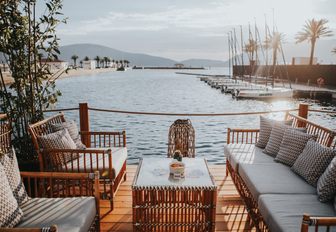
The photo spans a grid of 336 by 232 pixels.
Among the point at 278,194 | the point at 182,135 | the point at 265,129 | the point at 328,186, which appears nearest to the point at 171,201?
the point at 278,194

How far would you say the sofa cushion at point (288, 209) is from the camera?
6.92ft

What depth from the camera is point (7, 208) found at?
1.97 metres

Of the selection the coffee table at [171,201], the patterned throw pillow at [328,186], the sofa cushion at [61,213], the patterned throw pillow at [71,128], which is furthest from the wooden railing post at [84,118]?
the patterned throw pillow at [328,186]

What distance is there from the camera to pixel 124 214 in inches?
127

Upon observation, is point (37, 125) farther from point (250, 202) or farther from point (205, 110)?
point (205, 110)

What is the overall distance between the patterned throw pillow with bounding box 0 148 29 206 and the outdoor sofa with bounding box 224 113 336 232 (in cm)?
213

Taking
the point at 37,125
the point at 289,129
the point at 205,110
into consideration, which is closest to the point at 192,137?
the point at 289,129

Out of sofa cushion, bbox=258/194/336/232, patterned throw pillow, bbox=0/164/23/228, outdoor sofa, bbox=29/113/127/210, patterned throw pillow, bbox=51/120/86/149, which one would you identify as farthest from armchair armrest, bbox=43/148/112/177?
sofa cushion, bbox=258/194/336/232

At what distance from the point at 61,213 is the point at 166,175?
1100 mm

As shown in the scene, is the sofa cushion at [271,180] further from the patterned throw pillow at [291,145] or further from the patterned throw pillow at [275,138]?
the patterned throw pillow at [275,138]

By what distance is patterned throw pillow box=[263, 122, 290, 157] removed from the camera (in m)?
3.69

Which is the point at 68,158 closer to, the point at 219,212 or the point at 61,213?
the point at 61,213

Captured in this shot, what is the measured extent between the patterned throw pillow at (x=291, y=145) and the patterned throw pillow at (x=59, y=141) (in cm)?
260

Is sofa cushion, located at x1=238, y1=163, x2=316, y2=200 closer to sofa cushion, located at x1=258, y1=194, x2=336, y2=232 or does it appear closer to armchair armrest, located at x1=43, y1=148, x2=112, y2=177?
sofa cushion, located at x1=258, y1=194, x2=336, y2=232
